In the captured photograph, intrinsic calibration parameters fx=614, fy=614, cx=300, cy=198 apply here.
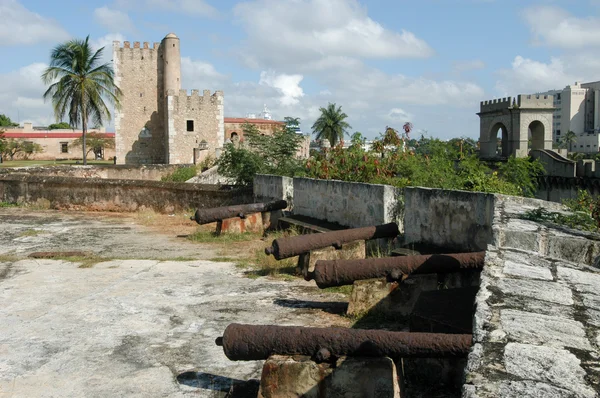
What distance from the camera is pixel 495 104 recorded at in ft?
178

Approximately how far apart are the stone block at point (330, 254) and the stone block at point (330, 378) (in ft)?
11.5

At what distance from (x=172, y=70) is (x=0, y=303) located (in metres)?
37.8

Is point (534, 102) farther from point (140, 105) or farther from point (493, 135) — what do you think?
point (140, 105)

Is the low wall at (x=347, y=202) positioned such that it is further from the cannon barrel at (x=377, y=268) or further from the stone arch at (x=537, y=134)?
the stone arch at (x=537, y=134)

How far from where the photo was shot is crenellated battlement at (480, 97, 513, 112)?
5197cm

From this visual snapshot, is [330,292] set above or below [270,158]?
below

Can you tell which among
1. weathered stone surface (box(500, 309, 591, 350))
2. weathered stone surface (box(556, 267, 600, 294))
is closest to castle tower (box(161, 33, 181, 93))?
weathered stone surface (box(556, 267, 600, 294))

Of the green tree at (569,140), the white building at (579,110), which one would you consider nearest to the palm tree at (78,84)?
the green tree at (569,140)

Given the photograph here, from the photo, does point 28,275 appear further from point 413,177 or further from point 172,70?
point 172,70

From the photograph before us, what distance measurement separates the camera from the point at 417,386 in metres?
4.03

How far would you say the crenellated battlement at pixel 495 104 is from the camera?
5197 cm

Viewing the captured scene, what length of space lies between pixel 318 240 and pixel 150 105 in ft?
124

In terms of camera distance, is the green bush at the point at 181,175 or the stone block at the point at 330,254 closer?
the stone block at the point at 330,254

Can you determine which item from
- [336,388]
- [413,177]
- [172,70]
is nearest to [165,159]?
[172,70]
